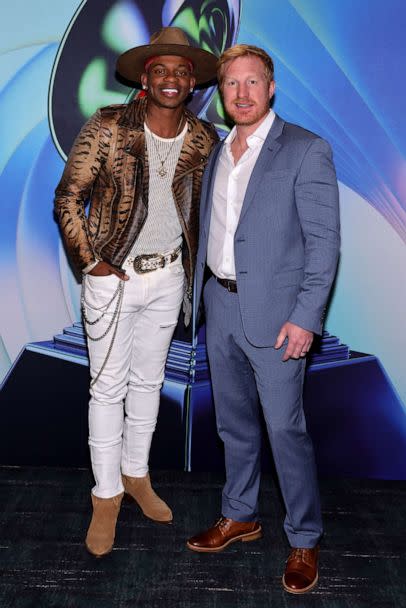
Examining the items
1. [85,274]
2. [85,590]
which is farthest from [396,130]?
[85,590]

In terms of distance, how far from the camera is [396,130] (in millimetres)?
3385

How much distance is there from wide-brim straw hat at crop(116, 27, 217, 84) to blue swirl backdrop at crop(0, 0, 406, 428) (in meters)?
0.41

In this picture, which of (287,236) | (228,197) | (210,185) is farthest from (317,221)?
(210,185)

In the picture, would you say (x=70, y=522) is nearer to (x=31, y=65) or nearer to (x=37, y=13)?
(x=31, y=65)

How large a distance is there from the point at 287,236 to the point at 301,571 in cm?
116

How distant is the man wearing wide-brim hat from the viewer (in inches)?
110

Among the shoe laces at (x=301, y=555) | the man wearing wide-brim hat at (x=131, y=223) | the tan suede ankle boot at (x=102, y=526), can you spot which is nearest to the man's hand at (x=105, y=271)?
the man wearing wide-brim hat at (x=131, y=223)

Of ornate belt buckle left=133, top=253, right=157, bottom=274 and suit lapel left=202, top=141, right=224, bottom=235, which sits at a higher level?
suit lapel left=202, top=141, right=224, bottom=235

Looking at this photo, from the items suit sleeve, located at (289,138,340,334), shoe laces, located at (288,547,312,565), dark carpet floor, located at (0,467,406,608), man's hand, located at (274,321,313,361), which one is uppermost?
suit sleeve, located at (289,138,340,334)

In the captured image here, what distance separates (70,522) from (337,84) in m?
2.17

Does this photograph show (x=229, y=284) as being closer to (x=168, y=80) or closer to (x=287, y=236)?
(x=287, y=236)

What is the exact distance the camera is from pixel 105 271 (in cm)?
280

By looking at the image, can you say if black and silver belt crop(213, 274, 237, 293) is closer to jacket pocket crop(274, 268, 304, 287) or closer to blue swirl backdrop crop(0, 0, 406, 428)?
jacket pocket crop(274, 268, 304, 287)

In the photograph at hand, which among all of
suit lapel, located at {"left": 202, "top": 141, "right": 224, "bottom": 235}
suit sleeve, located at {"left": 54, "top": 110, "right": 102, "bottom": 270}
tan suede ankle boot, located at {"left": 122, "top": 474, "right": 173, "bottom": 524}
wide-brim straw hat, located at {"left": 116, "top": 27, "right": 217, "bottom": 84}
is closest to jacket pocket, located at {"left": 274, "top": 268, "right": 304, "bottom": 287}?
suit lapel, located at {"left": 202, "top": 141, "right": 224, "bottom": 235}
